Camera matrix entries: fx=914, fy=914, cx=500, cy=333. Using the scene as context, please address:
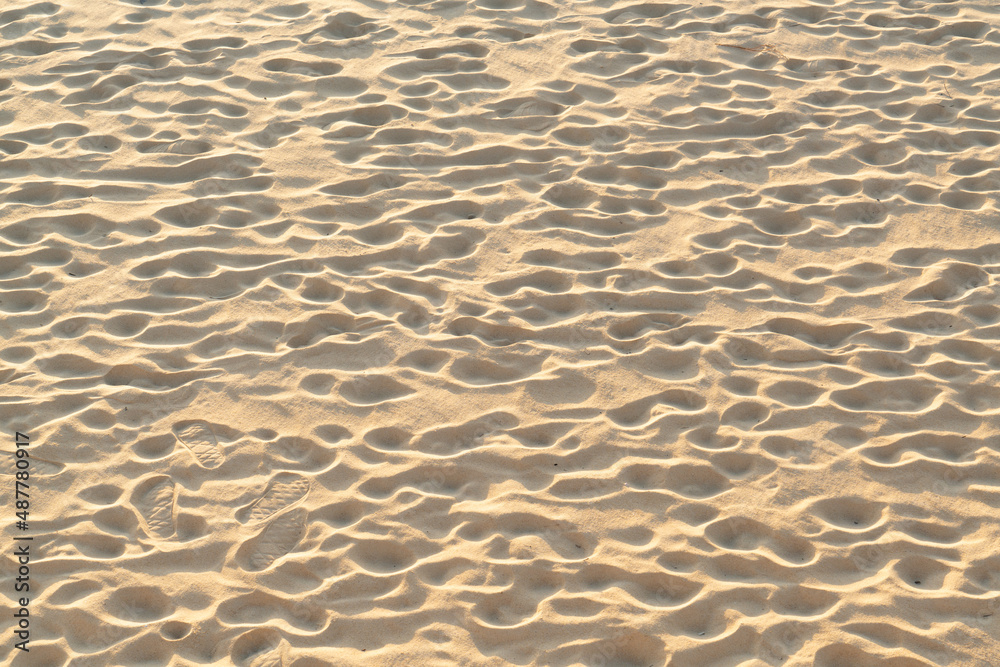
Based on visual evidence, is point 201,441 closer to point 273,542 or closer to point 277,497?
point 277,497

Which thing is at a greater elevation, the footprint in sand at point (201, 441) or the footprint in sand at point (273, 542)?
the footprint in sand at point (201, 441)

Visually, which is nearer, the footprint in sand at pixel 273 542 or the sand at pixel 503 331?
the sand at pixel 503 331

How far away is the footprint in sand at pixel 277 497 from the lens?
3.72 m

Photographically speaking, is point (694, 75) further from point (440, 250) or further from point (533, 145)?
point (440, 250)

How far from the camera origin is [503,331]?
4.47 metres

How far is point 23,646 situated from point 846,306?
389 cm

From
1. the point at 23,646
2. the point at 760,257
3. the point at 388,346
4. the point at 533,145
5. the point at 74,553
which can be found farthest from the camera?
the point at 533,145

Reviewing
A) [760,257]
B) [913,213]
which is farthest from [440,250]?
[913,213]

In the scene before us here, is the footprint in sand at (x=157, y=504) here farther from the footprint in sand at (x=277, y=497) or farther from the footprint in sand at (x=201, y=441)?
the footprint in sand at (x=277, y=497)

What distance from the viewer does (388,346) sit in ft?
14.4

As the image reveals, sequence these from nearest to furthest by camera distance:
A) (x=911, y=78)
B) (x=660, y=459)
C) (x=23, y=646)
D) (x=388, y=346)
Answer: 1. (x=23, y=646)
2. (x=660, y=459)
3. (x=388, y=346)
4. (x=911, y=78)

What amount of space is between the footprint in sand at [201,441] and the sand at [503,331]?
15mm

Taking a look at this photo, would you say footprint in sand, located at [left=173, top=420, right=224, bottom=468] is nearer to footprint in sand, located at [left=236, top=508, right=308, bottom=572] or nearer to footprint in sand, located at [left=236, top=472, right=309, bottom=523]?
footprint in sand, located at [left=236, top=472, right=309, bottom=523]

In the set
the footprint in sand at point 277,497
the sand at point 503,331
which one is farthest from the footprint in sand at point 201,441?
the footprint in sand at point 277,497
